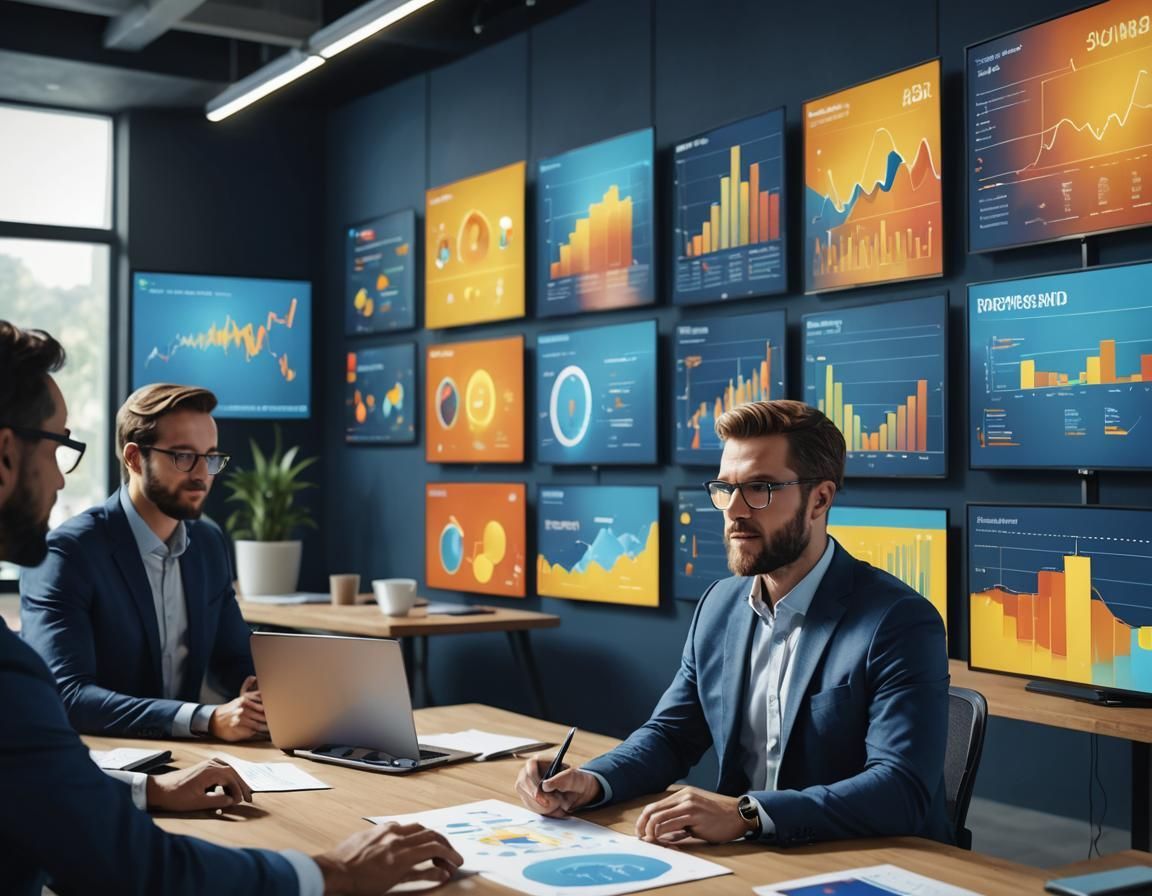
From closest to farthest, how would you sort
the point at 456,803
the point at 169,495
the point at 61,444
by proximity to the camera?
the point at 61,444
the point at 456,803
the point at 169,495

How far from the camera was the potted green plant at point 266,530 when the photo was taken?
591cm

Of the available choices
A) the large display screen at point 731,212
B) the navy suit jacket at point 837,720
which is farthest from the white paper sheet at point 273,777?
the large display screen at point 731,212

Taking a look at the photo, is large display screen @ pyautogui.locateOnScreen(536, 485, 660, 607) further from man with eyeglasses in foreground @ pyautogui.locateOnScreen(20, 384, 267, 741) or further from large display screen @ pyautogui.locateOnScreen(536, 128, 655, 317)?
man with eyeglasses in foreground @ pyautogui.locateOnScreen(20, 384, 267, 741)

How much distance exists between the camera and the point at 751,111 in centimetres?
467

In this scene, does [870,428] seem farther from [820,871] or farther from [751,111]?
[820,871]

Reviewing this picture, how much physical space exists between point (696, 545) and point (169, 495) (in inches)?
91.2

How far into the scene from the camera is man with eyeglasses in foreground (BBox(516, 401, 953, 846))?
196 cm

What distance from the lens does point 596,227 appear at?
528 centimetres

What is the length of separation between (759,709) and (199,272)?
17.0ft

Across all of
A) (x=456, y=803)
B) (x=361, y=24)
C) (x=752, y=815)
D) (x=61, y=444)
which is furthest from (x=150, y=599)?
(x=361, y=24)

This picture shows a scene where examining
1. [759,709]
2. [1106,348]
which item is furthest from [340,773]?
[1106,348]

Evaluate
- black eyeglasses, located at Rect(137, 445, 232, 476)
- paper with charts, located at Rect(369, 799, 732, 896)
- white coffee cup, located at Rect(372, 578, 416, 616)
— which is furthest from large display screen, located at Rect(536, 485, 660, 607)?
paper with charts, located at Rect(369, 799, 732, 896)

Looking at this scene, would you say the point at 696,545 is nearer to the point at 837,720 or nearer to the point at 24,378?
the point at 837,720

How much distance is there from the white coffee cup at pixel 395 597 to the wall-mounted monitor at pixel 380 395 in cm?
153
